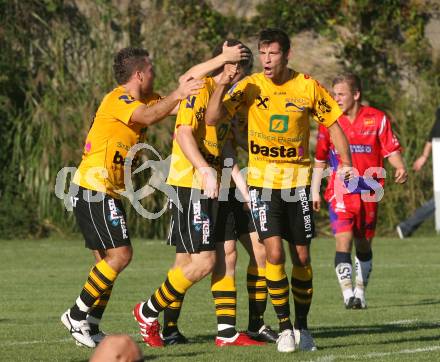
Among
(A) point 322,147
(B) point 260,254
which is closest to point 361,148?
(A) point 322,147

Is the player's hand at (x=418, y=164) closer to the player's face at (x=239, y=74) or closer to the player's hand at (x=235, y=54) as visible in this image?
the player's face at (x=239, y=74)

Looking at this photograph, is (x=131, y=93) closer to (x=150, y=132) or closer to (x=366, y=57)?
(x=150, y=132)

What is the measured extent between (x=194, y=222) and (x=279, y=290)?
31.6 inches

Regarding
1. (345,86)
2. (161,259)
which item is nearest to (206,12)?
(161,259)

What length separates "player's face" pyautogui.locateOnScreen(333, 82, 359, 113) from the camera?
1273 cm

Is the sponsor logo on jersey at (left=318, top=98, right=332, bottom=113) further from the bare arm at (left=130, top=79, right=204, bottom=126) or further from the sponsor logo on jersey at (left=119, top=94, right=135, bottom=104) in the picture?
the sponsor logo on jersey at (left=119, top=94, right=135, bottom=104)

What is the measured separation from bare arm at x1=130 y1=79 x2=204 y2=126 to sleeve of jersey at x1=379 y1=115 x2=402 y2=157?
4.20 m

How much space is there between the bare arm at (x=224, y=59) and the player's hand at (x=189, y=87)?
8cm

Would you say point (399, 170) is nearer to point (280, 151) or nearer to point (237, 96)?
point (280, 151)

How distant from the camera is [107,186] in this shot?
935 cm

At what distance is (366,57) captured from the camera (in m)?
24.7

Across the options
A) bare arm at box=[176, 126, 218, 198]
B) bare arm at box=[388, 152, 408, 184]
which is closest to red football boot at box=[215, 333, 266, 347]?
bare arm at box=[176, 126, 218, 198]

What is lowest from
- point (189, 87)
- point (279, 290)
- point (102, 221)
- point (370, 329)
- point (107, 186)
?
point (370, 329)

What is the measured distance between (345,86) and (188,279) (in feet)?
13.6
